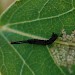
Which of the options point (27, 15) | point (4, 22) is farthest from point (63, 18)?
point (4, 22)

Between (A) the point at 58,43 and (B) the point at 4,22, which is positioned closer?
(A) the point at 58,43

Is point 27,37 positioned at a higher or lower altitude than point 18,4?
lower

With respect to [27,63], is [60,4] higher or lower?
higher

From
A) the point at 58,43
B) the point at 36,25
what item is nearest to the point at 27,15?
the point at 36,25

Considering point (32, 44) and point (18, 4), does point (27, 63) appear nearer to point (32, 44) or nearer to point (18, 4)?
point (32, 44)

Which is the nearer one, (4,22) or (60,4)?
(60,4)

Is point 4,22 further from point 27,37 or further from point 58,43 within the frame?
point 58,43
